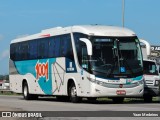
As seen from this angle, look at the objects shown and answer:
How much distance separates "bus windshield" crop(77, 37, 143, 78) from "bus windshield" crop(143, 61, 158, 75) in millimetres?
3390

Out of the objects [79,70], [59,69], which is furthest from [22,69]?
[79,70]

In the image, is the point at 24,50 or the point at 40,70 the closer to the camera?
the point at 40,70

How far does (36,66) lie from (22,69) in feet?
7.63

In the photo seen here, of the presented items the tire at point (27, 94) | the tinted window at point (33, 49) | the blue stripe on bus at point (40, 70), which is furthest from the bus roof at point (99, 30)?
the tire at point (27, 94)

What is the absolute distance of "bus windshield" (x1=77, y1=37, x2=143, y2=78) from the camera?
24.1 meters

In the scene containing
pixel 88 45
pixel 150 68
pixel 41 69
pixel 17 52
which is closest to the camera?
pixel 88 45

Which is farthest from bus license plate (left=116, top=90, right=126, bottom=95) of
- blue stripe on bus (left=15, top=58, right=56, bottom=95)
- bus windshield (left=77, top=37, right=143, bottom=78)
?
blue stripe on bus (left=15, top=58, right=56, bottom=95)

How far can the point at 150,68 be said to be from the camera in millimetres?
28344

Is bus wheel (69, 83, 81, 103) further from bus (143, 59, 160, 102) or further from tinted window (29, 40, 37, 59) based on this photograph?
tinted window (29, 40, 37, 59)

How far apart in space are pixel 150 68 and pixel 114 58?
4.53m

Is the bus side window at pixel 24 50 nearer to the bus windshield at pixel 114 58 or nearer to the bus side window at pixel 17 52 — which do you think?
the bus side window at pixel 17 52

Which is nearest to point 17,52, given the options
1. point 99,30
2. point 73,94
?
point 73,94

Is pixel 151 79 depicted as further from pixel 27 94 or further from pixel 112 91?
pixel 27 94

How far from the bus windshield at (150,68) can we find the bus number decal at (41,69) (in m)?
5.18
